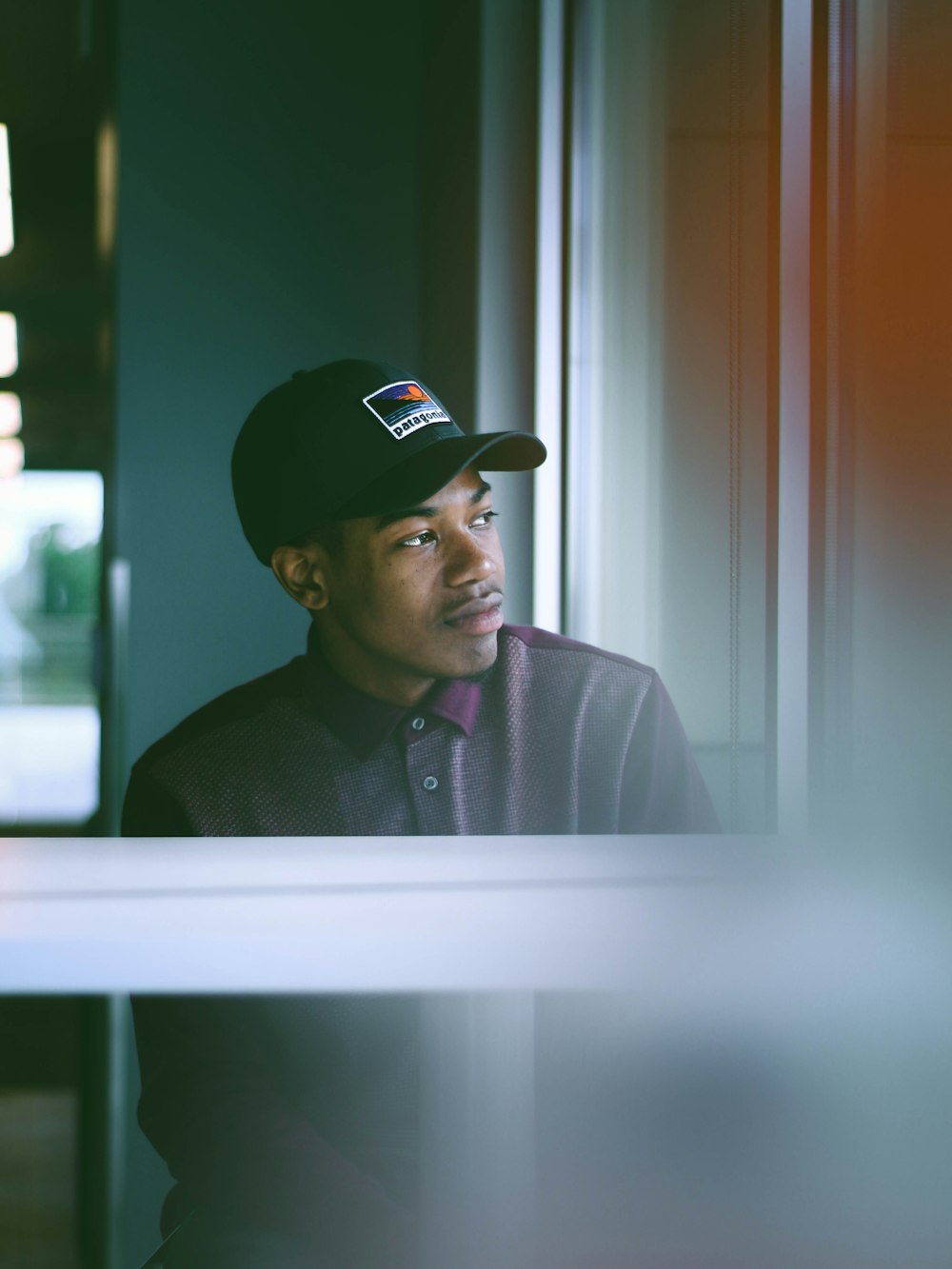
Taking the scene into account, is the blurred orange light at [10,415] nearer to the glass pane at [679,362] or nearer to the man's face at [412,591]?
the man's face at [412,591]

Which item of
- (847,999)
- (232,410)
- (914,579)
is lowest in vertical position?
(847,999)

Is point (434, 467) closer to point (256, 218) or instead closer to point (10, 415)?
point (256, 218)

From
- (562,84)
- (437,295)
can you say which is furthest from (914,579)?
(562,84)

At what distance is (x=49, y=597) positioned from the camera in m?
1.18

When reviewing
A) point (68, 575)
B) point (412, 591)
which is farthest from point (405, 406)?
point (68, 575)

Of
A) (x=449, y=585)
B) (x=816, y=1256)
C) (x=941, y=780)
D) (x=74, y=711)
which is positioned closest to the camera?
(x=816, y=1256)

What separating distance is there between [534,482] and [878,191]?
373 mm

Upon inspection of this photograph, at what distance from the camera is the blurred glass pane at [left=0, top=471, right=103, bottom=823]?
41.7 inches

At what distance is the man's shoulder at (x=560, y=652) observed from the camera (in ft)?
3.06

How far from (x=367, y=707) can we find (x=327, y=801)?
0.09 metres

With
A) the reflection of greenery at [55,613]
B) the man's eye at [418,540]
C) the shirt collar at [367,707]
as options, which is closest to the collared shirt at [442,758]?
the shirt collar at [367,707]

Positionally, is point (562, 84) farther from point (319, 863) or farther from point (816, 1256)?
point (816, 1256)

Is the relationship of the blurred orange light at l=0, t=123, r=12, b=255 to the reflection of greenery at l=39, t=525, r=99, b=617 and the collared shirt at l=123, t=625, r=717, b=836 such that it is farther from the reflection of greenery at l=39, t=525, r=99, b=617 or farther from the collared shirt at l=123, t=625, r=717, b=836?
the collared shirt at l=123, t=625, r=717, b=836

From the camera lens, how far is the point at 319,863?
18.6 inches
